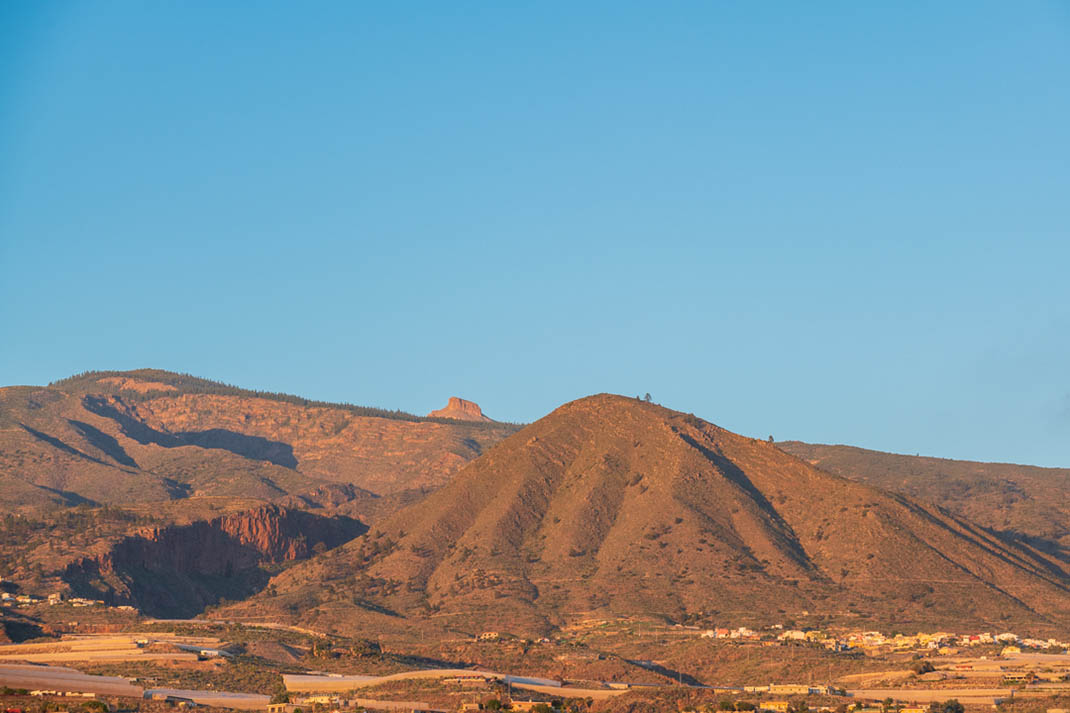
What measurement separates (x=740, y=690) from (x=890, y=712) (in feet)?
101

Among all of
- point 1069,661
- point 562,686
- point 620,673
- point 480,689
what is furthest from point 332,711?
point 1069,661

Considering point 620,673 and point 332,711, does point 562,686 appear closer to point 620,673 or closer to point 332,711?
point 620,673

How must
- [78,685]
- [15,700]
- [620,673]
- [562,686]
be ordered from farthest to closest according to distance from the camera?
[620,673] < [562,686] < [78,685] < [15,700]

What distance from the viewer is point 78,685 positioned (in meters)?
162

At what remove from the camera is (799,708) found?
156500 millimetres

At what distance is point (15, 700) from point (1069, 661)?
361ft

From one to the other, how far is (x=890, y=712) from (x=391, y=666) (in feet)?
200

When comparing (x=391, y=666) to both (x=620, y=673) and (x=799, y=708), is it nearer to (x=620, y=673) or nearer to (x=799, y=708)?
(x=620, y=673)

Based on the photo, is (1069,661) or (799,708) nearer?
(799,708)

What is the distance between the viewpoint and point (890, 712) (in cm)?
15088

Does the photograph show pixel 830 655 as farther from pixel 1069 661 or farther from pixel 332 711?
pixel 332 711

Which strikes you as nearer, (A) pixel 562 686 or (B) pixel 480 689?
(B) pixel 480 689

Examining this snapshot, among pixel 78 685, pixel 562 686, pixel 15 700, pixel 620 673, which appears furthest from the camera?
pixel 620 673

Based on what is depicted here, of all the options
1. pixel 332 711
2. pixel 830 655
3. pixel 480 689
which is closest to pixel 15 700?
pixel 332 711
